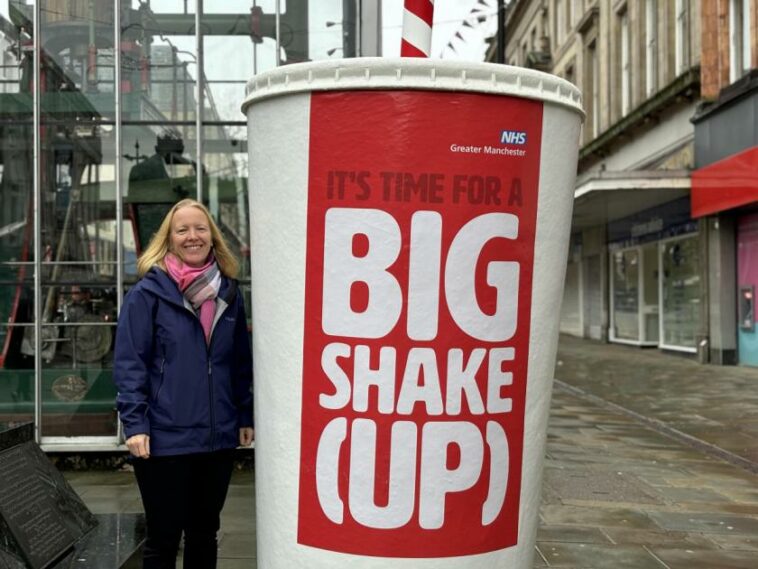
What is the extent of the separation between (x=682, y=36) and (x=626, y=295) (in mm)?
7637

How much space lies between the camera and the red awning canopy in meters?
14.5

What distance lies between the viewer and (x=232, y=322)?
320 cm

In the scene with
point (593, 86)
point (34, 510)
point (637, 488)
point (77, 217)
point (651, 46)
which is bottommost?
point (637, 488)

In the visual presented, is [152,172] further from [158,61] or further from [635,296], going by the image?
[635,296]

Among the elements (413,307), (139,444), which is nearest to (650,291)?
(139,444)

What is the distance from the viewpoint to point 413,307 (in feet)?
A: 6.75

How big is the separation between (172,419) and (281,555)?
98 cm

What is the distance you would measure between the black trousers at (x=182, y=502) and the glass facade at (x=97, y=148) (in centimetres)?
373

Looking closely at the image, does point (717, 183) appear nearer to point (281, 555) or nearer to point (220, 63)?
point (220, 63)

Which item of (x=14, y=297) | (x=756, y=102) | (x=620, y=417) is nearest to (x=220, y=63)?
(x=14, y=297)

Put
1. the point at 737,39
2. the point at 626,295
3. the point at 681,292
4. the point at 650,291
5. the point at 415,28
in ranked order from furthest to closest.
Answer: the point at 626,295 → the point at 650,291 → the point at 681,292 → the point at 737,39 → the point at 415,28

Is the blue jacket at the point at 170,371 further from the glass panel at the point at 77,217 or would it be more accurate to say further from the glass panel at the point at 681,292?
the glass panel at the point at 681,292

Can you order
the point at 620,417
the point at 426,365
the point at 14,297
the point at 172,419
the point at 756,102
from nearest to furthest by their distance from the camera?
the point at 426,365 → the point at 172,419 → the point at 14,297 → the point at 620,417 → the point at 756,102

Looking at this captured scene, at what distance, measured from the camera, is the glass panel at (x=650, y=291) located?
2131cm
